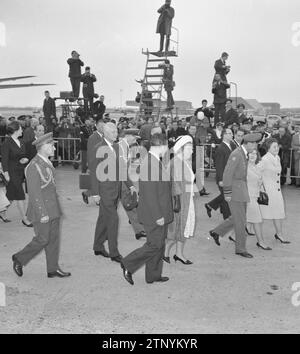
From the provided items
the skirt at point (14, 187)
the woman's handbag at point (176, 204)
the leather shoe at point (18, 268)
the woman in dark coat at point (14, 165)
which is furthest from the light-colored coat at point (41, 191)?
the skirt at point (14, 187)

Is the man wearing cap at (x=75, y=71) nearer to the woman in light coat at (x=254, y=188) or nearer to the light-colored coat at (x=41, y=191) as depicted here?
the woman in light coat at (x=254, y=188)

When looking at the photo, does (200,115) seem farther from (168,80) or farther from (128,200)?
(128,200)

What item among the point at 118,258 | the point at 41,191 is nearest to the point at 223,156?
the point at 118,258

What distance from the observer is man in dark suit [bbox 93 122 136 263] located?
604 centimetres

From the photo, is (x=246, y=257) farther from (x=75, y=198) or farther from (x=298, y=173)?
(x=298, y=173)

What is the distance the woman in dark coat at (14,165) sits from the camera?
7.89 metres

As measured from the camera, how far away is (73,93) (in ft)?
56.9

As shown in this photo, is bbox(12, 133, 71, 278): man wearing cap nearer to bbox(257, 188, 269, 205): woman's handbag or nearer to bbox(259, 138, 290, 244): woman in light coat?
bbox(257, 188, 269, 205): woman's handbag

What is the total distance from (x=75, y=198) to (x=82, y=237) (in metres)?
3.18

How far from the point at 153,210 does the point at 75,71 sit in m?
12.8

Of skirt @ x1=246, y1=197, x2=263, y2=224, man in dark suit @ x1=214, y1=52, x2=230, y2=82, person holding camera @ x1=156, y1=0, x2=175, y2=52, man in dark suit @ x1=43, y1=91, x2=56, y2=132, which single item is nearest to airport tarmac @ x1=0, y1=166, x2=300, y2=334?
skirt @ x1=246, y1=197, x2=263, y2=224

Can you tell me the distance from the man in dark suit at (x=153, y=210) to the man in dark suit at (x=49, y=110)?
466 inches

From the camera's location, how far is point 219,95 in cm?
1521
